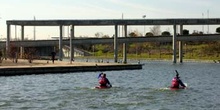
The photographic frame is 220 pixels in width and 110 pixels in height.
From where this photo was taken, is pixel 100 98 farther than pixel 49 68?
No

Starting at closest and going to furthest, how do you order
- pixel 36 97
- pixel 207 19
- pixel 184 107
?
pixel 184 107
pixel 36 97
pixel 207 19

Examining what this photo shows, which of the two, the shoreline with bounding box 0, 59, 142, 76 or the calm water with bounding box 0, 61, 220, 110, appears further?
the shoreline with bounding box 0, 59, 142, 76

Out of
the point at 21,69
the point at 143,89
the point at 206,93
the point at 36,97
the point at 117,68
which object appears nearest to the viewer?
the point at 36,97

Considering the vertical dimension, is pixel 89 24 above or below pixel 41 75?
above

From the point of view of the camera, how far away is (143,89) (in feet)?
157

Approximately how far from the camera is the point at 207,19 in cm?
13488

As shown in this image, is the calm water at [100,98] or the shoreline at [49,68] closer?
the calm water at [100,98]

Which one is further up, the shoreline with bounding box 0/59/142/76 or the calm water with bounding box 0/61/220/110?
the shoreline with bounding box 0/59/142/76

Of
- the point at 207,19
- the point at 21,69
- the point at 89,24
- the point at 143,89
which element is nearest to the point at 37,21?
the point at 89,24

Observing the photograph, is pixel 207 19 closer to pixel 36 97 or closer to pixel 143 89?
pixel 143 89

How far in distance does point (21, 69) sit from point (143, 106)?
3589 centimetres

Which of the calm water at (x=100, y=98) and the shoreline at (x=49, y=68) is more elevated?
the shoreline at (x=49, y=68)

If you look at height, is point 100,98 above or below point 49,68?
below

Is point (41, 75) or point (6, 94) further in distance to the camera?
point (41, 75)
